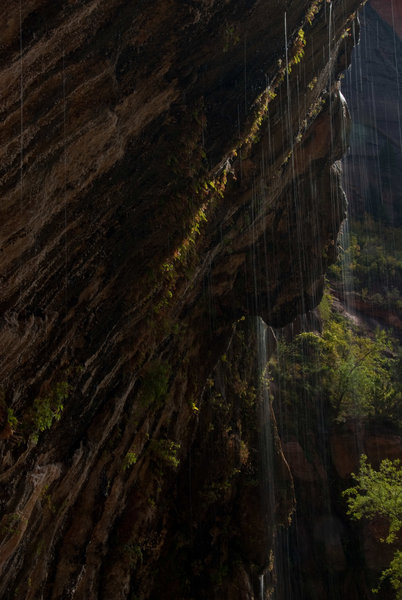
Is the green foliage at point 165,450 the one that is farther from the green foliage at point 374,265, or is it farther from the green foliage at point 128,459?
the green foliage at point 374,265

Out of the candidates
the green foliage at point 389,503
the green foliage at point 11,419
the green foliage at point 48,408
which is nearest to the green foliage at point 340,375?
the green foliage at point 389,503

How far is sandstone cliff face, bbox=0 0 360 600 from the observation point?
17.5ft

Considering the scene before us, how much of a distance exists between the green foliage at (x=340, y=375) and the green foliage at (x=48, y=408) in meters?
14.2

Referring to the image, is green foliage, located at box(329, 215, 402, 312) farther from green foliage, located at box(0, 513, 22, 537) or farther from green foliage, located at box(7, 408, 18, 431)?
green foliage, located at box(0, 513, 22, 537)

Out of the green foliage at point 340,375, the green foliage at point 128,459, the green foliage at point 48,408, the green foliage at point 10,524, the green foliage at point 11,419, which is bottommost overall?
the green foliage at point 340,375

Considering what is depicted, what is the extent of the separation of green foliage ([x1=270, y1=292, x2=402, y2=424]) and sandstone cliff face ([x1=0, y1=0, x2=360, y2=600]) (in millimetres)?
6814

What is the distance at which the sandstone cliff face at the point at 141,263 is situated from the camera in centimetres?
534

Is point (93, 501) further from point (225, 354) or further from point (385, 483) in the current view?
point (385, 483)

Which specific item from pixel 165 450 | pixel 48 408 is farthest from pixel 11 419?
pixel 165 450

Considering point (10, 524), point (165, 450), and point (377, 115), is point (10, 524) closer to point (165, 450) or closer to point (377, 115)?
point (165, 450)

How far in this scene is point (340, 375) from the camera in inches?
747

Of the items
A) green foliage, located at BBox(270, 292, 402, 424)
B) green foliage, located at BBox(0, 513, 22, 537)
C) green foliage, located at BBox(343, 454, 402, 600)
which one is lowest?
green foliage, located at BBox(343, 454, 402, 600)

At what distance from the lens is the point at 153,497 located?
32.2ft

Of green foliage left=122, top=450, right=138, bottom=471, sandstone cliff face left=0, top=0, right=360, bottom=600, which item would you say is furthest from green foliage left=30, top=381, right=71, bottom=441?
green foliage left=122, top=450, right=138, bottom=471
